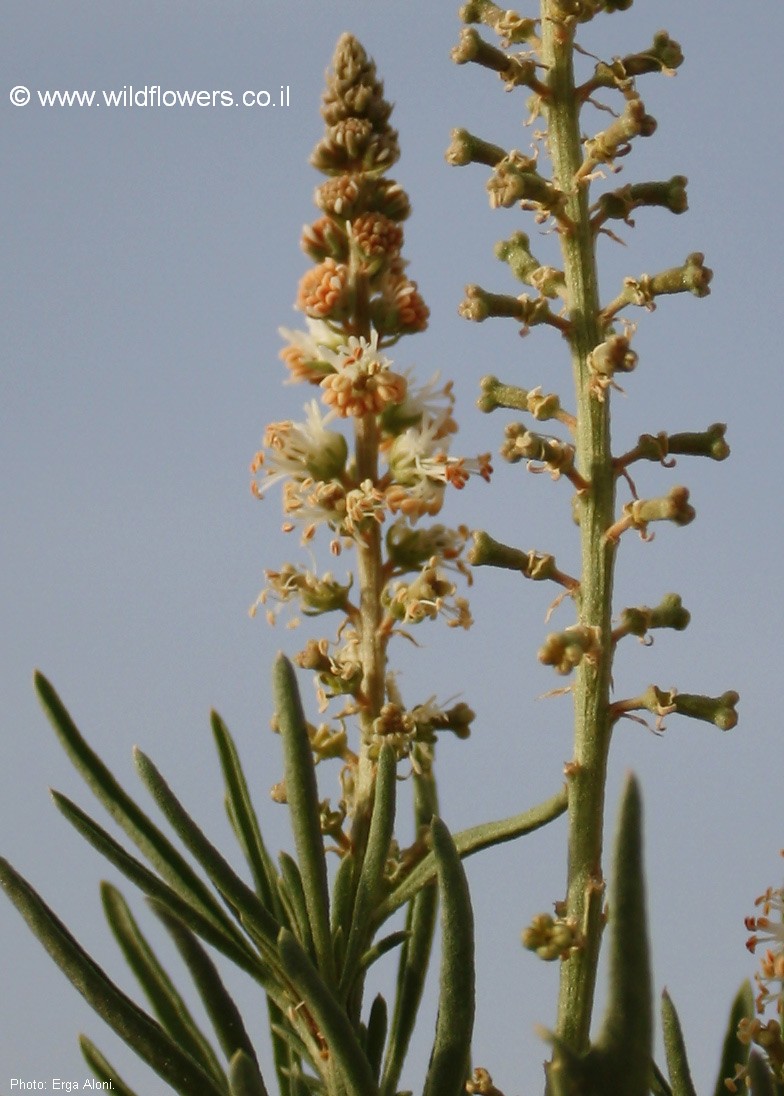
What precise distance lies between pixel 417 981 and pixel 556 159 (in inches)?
55.7

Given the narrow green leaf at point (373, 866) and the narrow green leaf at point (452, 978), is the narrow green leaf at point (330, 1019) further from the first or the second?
the narrow green leaf at point (373, 866)

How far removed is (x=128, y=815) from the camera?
2461mm

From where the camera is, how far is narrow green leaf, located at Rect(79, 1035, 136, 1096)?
2.48m

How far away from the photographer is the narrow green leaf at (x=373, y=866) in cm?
224

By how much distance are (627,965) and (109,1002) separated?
920mm

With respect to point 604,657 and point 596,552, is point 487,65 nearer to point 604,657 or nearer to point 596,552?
point 596,552

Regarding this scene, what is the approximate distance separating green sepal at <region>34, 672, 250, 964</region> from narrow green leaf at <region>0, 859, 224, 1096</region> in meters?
0.21

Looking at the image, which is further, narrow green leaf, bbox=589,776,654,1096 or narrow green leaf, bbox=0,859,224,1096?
narrow green leaf, bbox=0,859,224,1096

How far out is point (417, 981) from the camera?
2.62 metres

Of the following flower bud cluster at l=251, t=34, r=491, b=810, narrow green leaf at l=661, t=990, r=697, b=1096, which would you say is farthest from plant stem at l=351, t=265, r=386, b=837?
narrow green leaf at l=661, t=990, r=697, b=1096

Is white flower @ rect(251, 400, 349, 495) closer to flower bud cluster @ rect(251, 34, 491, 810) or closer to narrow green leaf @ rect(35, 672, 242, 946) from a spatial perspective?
flower bud cluster @ rect(251, 34, 491, 810)

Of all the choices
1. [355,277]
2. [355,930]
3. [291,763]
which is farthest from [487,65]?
[355,930]

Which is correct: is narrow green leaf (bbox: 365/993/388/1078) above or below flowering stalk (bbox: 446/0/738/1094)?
below

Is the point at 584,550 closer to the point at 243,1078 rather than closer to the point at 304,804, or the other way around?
the point at 304,804
